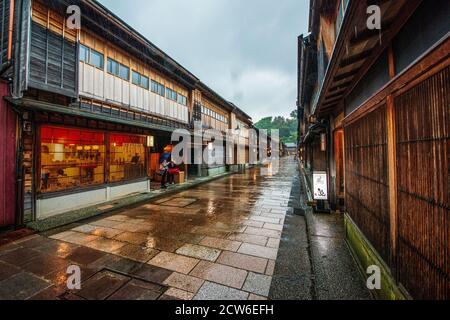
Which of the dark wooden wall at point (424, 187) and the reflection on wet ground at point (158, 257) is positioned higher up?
the dark wooden wall at point (424, 187)

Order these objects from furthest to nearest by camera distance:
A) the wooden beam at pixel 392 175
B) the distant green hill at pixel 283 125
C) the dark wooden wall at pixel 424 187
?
the distant green hill at pixel 283 125 → the wooden beam at pixel 392 175 → the dark wooden wall at pixel 424 187

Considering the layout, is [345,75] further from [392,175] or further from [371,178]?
[392,175]

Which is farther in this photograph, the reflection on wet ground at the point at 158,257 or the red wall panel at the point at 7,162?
the red wall panel at the point at 7,162

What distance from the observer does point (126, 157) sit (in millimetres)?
12164

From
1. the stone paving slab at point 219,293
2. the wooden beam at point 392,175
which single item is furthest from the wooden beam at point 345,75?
the stone paving slab at point 219,293

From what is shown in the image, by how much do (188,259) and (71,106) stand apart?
327 inches

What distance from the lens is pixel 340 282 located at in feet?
13.1

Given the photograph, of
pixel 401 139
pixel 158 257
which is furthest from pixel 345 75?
pixel 158 257

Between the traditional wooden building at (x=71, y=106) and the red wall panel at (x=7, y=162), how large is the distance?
3 centimetres

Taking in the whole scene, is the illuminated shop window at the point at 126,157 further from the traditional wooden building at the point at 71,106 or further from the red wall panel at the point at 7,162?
the red wall panel at the point at 7,162

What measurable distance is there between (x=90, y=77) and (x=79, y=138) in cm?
296

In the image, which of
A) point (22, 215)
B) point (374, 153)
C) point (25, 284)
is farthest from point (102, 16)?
point (374, 153)

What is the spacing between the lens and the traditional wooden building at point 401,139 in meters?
2.21
